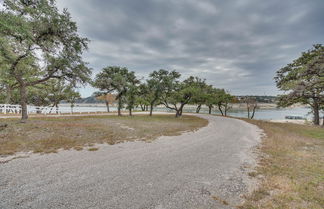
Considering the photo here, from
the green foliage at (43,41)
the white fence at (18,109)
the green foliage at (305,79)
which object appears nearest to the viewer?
the green foliage at (43,41)

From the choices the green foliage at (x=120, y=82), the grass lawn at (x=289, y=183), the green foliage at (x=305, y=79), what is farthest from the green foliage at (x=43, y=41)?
the green foliage at (x=305, y=79)

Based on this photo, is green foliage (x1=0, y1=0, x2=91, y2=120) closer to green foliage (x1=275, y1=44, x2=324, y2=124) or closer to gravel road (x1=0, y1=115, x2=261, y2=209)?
gravel road (x1=0, y1=115, x2=261, y2=209)

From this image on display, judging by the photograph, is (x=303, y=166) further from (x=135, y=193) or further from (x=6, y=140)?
(x=6, y=140)

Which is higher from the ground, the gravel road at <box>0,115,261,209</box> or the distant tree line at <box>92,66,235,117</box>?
the distant tree line at <box>92,66,235,117</box>

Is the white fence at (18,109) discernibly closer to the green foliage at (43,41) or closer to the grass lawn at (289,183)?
the green foliage at (43,41)

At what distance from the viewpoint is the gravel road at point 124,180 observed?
2398 millimetres

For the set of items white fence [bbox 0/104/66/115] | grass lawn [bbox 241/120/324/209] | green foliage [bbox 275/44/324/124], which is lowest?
grass lawn [bbox 241/120/324/209]

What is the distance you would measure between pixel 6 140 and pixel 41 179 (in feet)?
15.5

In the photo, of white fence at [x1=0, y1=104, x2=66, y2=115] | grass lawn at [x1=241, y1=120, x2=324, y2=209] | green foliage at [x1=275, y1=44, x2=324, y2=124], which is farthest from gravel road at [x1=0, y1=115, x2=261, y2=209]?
white fence at [x1=0, y1=104, x2=66, y2=115]

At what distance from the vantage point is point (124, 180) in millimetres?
3150

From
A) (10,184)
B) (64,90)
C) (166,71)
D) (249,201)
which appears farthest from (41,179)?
(64,90)

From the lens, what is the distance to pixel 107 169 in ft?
12.1

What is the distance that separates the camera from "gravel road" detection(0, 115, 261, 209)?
240 cm

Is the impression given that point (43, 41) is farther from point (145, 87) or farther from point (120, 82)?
point (145, 87)
